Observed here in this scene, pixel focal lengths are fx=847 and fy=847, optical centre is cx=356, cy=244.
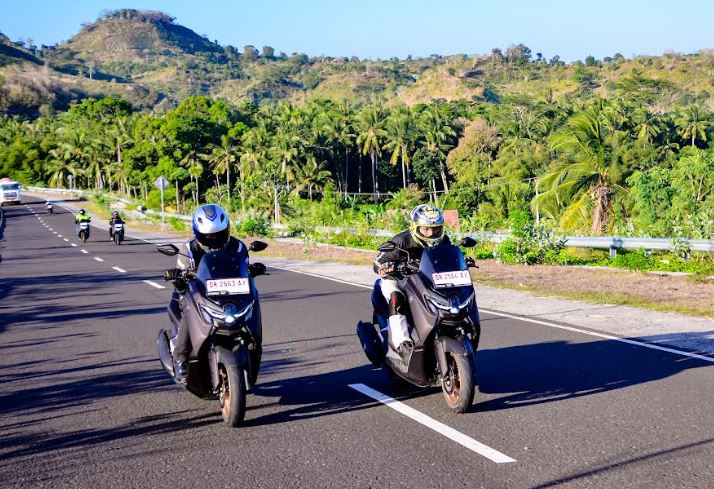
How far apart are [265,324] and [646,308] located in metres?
5.83

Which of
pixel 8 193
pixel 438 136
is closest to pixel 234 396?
pixel 8 193

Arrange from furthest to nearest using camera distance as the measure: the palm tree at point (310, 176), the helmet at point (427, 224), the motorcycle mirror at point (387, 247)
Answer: the palm tree at point (310, 176) → the helmet at point (427, 224) → the motorcycle mirror at point (387, 247)

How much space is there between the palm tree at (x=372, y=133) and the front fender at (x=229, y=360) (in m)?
94.8

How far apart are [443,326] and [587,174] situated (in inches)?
915

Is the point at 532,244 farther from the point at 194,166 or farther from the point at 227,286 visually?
the point at 194,166

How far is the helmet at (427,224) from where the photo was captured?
24.2ft

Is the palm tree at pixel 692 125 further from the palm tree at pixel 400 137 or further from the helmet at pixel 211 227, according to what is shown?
the helmet at pixel 211 227

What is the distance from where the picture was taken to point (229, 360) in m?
6.20

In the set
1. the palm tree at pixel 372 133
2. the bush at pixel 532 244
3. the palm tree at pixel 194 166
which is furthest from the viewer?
the palm tree at pixel 372 133

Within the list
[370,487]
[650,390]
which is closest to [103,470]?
[370,487]

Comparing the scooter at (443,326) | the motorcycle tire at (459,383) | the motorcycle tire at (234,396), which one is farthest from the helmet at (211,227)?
the motorcycle tire at (459,383)

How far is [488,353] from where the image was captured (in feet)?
30.9

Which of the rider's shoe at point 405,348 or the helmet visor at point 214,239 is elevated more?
the helmet visor at point 214,239

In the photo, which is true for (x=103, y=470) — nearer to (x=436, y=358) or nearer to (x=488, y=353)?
Answer: (x=436, y=358)
